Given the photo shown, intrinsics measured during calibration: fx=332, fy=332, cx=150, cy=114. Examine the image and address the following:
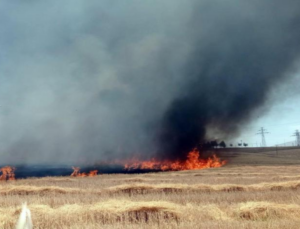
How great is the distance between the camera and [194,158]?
66.4 m

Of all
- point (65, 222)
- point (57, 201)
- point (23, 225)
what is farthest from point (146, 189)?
point (23, 225)

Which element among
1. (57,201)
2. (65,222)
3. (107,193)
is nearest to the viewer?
(65,222)

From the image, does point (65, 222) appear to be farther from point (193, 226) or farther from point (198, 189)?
point (198, 189)

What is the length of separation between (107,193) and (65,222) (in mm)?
6214

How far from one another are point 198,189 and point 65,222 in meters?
7.75

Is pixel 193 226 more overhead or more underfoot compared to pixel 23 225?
more underfoot

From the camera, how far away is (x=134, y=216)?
833 cm

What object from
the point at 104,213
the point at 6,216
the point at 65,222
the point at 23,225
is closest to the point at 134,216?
the point at 104,213

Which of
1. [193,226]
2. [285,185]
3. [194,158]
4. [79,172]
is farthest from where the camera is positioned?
[194,158]

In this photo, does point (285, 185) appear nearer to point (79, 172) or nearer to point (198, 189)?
point (198, 189)

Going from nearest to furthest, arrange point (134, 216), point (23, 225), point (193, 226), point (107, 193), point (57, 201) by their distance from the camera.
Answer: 1. point (23, 225)
2. point (193, 226)
3. point (134, 216)
4. point (57, 201)
5. point (107, 193)

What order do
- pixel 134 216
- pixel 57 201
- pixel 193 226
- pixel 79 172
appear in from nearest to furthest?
1. pixel 193 226
2. pixel 134 216
3. pixel 57 201
4. pixel 79 172

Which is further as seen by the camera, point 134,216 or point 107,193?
point 107,193

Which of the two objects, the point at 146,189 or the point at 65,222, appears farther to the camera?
the point at 146,189
